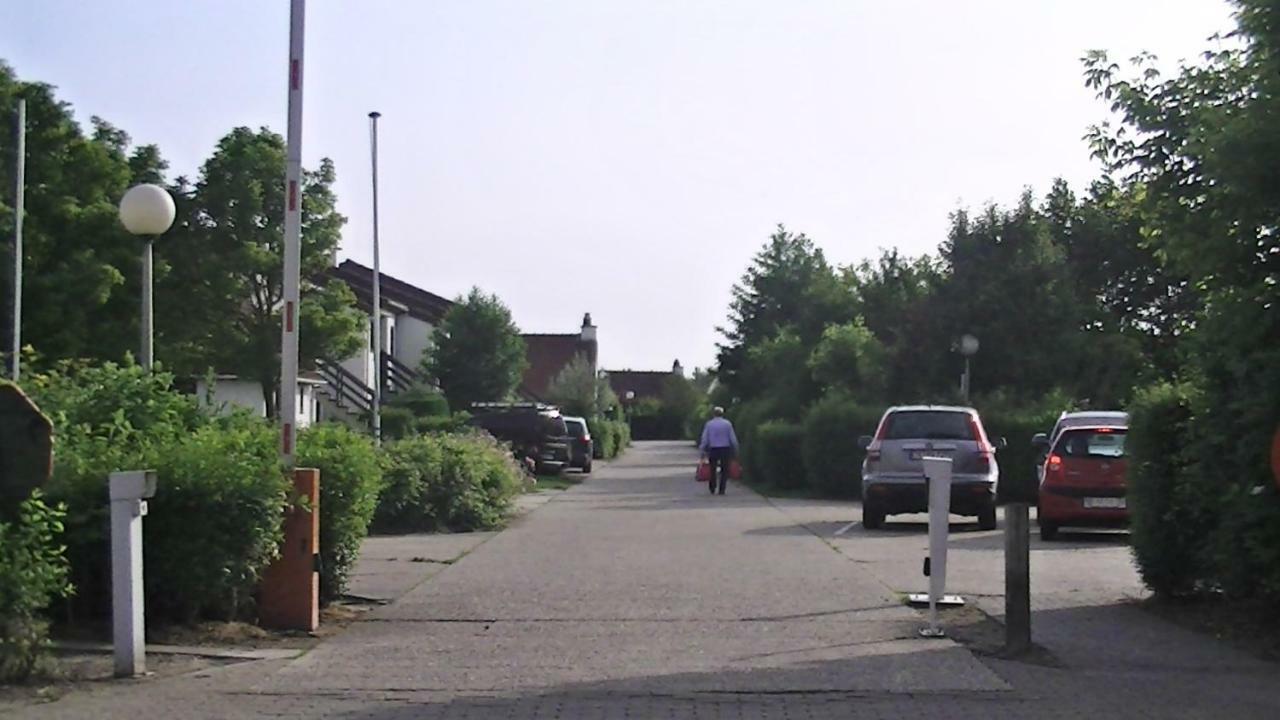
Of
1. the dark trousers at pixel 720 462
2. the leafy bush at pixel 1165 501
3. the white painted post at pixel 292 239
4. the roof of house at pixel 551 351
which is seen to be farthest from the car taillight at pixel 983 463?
the roof of house at pixel 551 351

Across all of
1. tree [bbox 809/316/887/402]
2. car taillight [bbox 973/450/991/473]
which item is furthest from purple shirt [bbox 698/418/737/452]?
car taillight [bbox 973/450/991/473]

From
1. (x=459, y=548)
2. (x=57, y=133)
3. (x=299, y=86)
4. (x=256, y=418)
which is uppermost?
(x=57, y=133)

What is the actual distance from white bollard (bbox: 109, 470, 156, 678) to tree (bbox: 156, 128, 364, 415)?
93.5ft

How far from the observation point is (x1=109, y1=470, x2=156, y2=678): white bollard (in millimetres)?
9344

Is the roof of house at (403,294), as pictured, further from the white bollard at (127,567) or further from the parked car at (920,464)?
the white bollard at (127,567)

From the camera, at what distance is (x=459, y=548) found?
63.9 ft

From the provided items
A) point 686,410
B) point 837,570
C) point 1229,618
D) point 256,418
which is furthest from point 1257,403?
point 686,410

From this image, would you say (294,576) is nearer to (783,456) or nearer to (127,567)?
(127,567)

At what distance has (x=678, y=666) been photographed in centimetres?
1004

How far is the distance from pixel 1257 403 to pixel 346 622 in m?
6.28

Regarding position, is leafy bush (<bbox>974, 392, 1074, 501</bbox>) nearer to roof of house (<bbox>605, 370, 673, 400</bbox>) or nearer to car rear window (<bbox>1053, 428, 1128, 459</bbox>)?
car rear window (<bbox>1053, 428, 1128, 459</bbox>)

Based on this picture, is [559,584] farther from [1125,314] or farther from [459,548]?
[1125,314]

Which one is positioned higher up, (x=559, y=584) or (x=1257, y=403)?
(x=1257, y=403)

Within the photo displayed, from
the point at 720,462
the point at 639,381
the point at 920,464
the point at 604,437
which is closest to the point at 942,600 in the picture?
the point at 920,464
